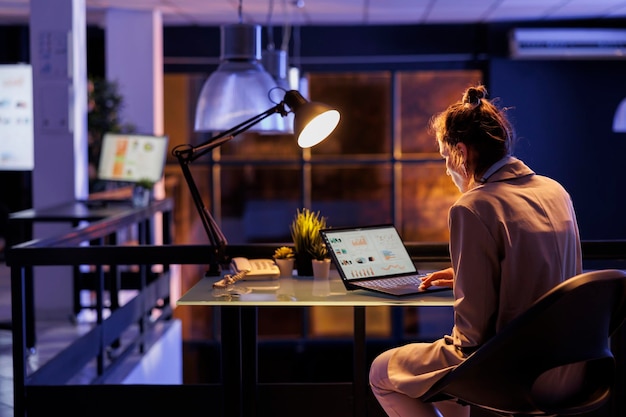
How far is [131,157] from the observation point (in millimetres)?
6773

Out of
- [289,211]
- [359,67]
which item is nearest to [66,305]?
[359,67]

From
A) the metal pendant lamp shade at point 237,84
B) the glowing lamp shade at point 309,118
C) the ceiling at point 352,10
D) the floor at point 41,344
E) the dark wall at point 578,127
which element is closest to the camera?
the glowing lamp shade at point 309,118

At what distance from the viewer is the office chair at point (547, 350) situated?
212cm

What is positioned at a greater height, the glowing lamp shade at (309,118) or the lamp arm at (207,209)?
the glowing lamp shade at (309,118)

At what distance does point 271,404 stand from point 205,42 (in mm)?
6817

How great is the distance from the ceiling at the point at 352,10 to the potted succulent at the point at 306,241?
16.8 feet

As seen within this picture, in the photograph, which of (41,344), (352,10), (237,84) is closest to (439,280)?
(237,84)

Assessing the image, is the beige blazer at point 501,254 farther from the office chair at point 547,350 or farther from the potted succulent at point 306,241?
the potted succulent at point 306,241

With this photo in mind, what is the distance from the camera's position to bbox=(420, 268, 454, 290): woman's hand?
9.28ft

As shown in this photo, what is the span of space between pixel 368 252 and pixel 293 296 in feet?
1.32

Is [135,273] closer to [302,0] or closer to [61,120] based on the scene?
[61,120]

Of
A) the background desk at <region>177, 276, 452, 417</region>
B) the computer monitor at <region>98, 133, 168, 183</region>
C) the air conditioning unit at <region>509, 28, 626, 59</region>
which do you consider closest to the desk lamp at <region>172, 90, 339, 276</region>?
the background desk at <region>177, 276, 452, 417</region>

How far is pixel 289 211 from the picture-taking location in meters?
17.6

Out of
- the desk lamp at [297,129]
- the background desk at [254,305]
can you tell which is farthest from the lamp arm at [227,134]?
the background desk at [254,305]
